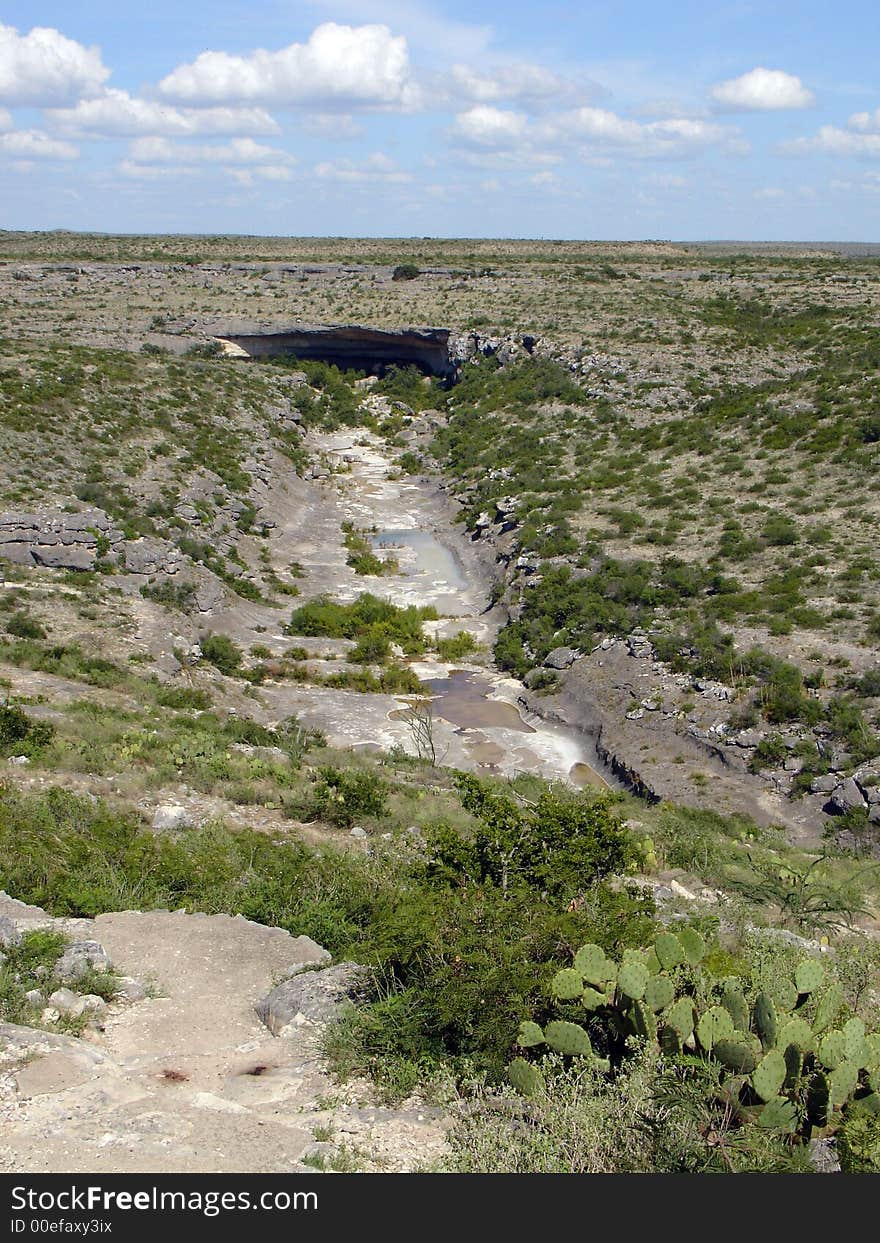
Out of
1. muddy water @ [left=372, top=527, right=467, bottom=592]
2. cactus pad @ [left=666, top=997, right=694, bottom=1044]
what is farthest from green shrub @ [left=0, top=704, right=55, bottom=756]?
muddy water @ [left=372, top=527, right=467, bottom=592]

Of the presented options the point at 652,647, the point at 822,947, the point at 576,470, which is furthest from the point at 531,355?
the point at 822,947

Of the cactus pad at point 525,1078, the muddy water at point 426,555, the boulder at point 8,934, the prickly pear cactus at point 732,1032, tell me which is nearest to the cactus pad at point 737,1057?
the prickly pear cactus at point 732,1032

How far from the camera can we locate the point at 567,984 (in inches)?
271

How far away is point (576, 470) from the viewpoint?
38000 mm

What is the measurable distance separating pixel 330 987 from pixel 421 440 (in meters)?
44.6

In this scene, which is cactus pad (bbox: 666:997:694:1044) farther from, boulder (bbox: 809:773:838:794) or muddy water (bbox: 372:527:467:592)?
muddy water (bbox: 372:527:467:592)

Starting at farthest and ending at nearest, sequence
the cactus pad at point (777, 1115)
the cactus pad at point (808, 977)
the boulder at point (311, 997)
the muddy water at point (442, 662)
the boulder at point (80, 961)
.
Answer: the muddy water at point (442, 662), the boulder at point (80, 961), the boulder at point (311, 997), the cactus pad at point (808, 977), the cactus pad at point (777, 1115)

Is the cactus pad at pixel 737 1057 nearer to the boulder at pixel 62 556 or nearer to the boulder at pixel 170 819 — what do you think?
the boulder at pixel 170 819

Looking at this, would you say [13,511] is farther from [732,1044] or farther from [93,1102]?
[732,1044]

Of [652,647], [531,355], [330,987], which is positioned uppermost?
[531,355]

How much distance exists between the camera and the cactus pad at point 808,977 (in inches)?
274

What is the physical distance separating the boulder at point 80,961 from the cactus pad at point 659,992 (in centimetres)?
444

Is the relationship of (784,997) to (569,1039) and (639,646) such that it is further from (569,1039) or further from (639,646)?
(639,646)

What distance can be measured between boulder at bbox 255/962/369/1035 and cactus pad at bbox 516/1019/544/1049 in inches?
67.5
